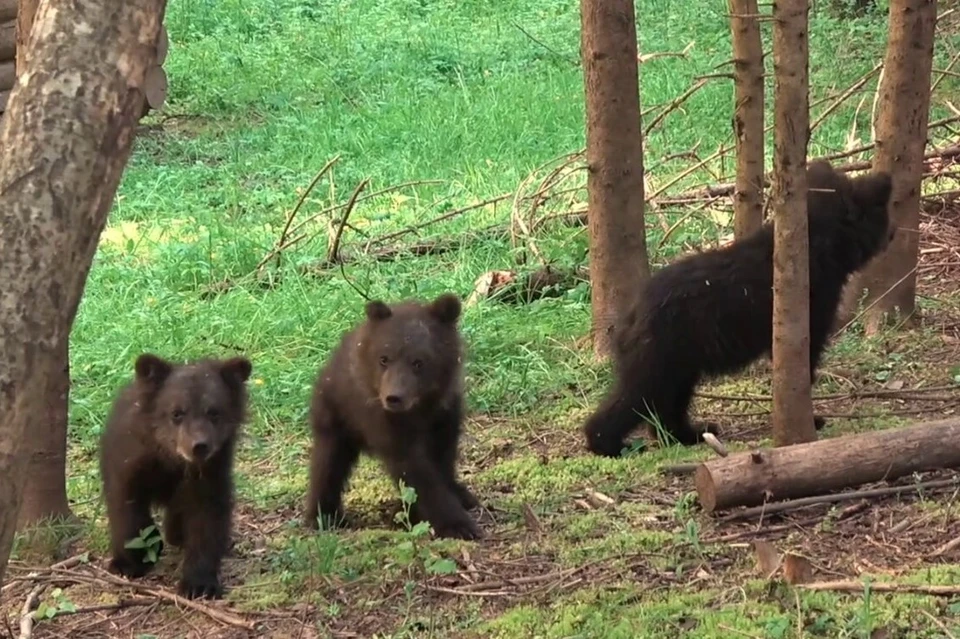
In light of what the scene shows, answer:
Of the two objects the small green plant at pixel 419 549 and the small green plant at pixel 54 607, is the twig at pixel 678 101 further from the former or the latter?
the small green plant at pixel 54 607

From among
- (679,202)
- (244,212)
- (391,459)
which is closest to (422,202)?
(244,212)

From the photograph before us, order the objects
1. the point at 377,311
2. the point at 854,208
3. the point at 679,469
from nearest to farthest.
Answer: the point at 377,311 → the point at 679,469 → the point at 854,208

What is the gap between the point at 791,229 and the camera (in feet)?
17.7

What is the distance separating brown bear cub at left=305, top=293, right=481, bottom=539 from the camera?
18.7 feet

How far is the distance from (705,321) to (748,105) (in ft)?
5.22

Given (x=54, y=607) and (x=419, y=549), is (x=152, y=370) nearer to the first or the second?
(x=54, y=607)

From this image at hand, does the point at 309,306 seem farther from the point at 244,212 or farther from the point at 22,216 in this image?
the point at 22,216

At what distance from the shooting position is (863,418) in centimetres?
661

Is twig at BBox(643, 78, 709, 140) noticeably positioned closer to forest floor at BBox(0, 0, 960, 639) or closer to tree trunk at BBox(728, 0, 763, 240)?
tree trunk at BBox(728, 0, 763, 240)

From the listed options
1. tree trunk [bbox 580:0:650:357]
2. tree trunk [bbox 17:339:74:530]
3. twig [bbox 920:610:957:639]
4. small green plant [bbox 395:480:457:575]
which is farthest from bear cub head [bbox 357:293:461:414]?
twig [bbox 920:610:957:639]

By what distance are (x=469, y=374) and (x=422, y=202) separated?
441 centimetres

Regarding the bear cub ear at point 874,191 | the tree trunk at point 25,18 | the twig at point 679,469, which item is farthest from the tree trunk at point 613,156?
the tree trunk at point 25,18

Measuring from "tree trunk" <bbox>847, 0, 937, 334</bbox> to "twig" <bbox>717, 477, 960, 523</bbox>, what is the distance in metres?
2.73

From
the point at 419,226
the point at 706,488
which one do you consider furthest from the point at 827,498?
the point at 419,226
